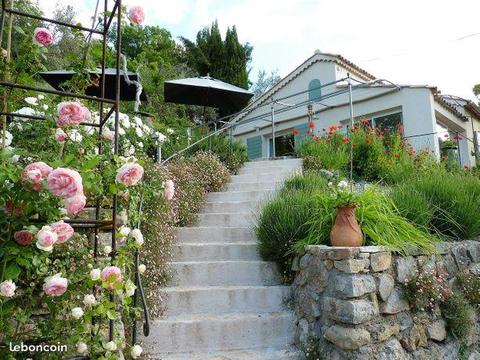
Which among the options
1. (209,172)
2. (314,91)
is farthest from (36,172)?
(314,91)

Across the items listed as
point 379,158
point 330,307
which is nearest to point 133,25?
point 330,307

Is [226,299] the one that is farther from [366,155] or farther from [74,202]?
[366,155]

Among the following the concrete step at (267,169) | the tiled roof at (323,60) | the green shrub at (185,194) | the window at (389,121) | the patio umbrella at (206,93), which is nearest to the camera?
the green shrub at (185,194)

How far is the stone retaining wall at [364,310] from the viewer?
8.76ft

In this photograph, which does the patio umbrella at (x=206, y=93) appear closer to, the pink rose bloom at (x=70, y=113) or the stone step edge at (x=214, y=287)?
the stone step edge at (x=214, y=287)

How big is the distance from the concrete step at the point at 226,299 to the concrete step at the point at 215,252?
56 cm

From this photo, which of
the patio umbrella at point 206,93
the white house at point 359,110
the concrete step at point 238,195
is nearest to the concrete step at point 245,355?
the concrete step at point 238,195

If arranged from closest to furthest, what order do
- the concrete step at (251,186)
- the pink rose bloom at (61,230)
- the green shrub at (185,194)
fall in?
the pink rose bloom at (61,230)
the green shrub at (185,194)
the concrete step at (251,186)

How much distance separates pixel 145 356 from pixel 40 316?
0.79 metres

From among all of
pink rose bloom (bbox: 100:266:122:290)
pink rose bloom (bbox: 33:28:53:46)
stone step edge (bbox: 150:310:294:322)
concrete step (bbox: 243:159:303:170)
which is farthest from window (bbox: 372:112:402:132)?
pink rose bloom (bbox: 100:266:122:290)

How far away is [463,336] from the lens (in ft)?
10.4

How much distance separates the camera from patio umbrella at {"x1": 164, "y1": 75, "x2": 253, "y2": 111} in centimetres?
753

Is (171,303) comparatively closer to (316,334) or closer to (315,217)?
(316,334)

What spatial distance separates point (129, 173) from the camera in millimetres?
1892
